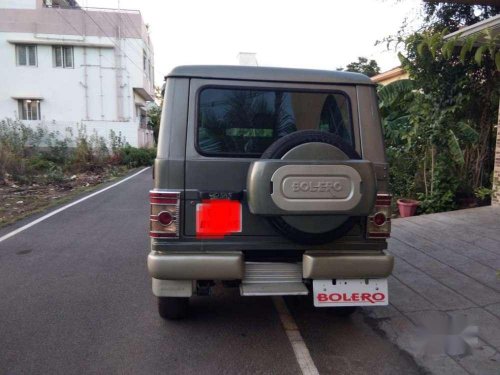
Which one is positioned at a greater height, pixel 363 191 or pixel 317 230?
pixel 363 191

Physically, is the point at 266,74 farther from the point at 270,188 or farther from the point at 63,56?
the point at 63,56

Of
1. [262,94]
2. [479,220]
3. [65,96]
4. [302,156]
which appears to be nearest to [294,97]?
[262,94]

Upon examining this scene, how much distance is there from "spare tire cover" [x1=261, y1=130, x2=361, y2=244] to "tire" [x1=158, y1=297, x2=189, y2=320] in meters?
1.20

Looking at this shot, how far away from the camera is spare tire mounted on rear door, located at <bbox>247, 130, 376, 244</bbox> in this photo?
A: 11.1 feet

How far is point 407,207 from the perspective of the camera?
9242 millimetres

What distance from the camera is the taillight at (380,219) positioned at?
3.79 metres

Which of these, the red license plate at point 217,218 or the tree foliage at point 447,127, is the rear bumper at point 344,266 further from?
the tree foliage at point 447,127

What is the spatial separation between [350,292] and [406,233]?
4.39 meters

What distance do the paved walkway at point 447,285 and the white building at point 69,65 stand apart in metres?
23.7

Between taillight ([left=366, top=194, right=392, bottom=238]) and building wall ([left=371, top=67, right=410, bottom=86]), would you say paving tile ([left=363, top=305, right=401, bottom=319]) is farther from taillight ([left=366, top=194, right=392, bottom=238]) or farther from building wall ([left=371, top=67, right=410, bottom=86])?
building wall ([left=371, top=67, right=410, bottom=86])

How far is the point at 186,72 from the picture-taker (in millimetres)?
3740

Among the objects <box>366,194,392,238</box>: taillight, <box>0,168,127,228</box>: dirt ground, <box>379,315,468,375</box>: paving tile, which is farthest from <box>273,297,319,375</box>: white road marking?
<box>0,168,127,228</box>: dirt ground

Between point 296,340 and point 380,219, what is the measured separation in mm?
1238

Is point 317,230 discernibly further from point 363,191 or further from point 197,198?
point 197,198
